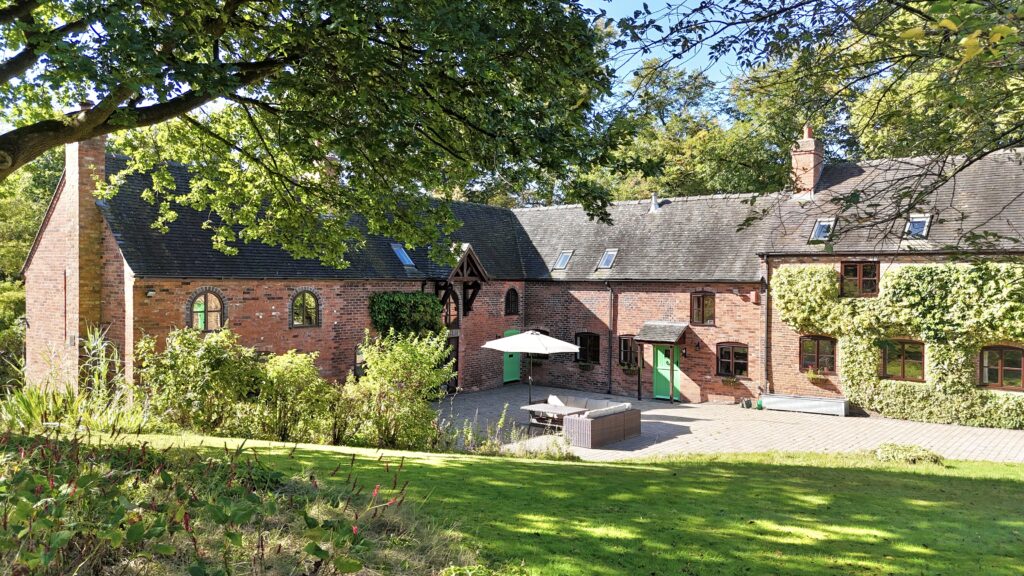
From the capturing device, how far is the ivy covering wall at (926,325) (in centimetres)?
1847

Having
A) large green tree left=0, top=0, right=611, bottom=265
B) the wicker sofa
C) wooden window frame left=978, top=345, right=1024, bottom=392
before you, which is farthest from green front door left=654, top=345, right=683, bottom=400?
large green tree left=0, top=0, right=611, bottom=265

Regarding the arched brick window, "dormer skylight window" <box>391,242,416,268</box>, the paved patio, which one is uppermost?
"dormer skylight window" <box>391,242,416,268</box>

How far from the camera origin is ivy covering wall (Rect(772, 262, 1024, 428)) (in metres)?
18.5

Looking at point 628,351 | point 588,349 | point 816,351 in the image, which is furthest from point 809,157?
point 588,349

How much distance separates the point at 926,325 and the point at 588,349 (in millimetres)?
11900

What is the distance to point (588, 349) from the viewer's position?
87.4 ft

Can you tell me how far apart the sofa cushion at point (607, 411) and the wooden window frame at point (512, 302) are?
35.4 feet

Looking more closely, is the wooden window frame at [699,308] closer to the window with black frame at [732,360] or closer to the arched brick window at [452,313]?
the window with black frame at [732,360]

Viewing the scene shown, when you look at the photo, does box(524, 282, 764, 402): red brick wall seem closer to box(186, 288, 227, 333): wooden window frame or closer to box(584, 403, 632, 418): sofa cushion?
box(584, 403, 632, 418): sofa cushion

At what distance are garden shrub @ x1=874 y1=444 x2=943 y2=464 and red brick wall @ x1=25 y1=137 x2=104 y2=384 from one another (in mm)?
19421

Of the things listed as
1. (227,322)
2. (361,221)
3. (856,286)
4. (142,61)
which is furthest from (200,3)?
(856,286)

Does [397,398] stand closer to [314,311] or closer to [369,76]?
[369,76]

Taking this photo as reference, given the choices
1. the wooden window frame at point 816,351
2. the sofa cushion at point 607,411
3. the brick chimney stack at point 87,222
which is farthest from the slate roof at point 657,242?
the brick chimney stack at point 87,222

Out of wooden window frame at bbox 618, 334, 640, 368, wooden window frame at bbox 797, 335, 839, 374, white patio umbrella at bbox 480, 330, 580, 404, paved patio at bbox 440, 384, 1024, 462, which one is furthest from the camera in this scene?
wooden window frame at bbox 618, 334, 640, 368
